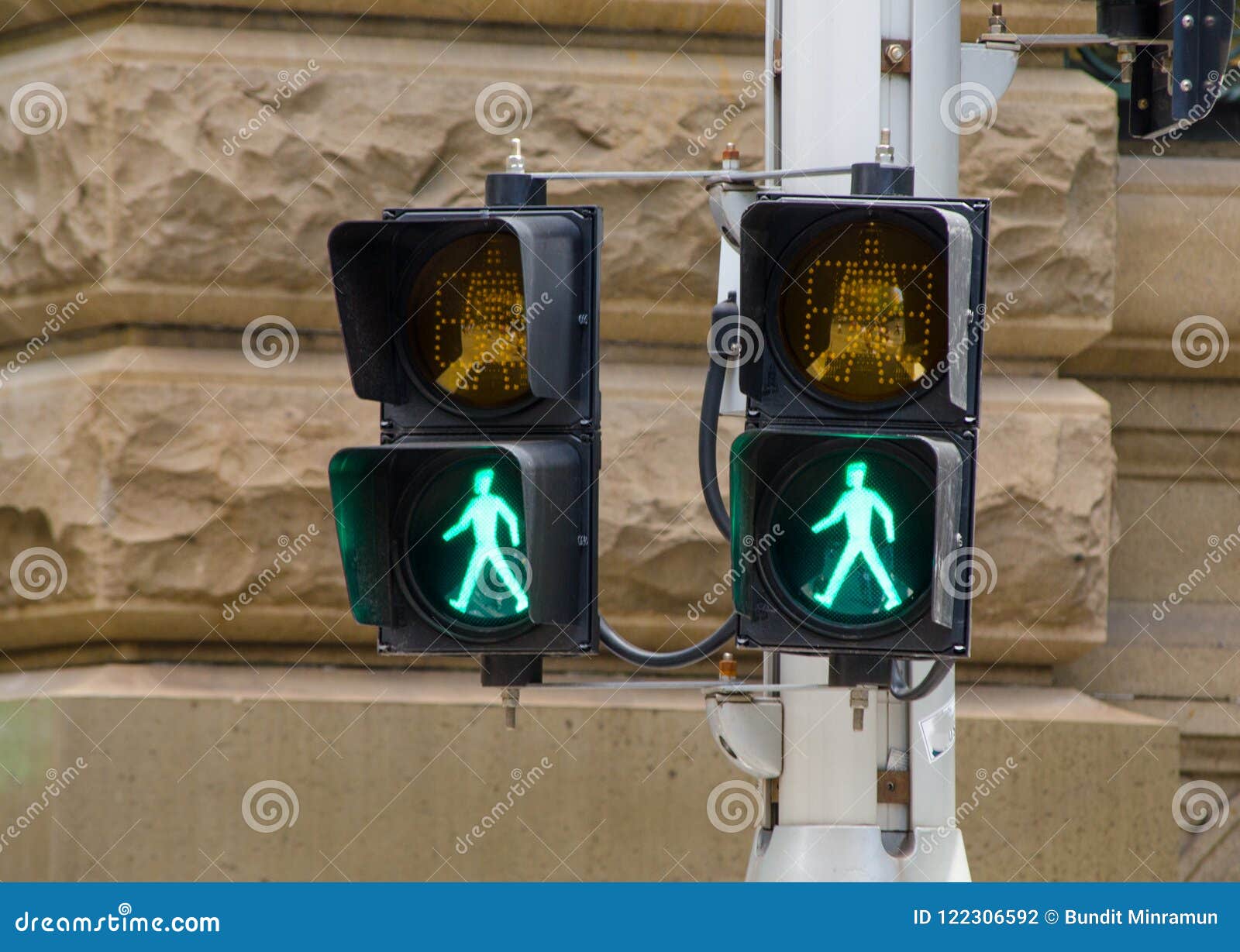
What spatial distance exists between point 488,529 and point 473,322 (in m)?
0.29

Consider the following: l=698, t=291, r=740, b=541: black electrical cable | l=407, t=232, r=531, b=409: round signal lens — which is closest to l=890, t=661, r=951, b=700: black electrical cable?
l=698, t=291, r=740, b=541: black electrical cable

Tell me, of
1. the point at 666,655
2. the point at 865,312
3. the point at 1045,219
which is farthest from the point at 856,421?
the point at 1045,219

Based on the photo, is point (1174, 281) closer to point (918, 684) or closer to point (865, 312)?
point (918, 684)

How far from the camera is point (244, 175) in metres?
4.41

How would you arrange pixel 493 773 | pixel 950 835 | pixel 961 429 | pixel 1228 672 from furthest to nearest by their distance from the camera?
pixel 1228 672 < pixel 493 773 < pixel 950 835 < pixel 961 429

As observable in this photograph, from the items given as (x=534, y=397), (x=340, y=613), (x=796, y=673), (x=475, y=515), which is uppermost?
(x=534, y=397)

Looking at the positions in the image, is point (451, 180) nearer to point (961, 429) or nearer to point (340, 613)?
point (340, 613)

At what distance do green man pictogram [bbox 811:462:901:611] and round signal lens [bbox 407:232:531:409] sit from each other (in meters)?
0.46

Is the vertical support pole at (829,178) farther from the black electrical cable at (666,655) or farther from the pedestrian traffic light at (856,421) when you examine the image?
the pedestrian traffic light at (856,421)

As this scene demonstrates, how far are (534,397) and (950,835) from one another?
0.93 m

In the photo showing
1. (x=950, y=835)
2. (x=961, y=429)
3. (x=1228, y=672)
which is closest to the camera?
(x=961, y=429)

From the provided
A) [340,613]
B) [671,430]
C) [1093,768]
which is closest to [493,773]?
[340,613]

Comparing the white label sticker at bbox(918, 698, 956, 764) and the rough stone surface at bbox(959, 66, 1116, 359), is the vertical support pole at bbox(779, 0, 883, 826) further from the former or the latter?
the rough stone surface at bbox(959, 66, 1116, 359)

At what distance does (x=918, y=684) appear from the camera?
262cm
